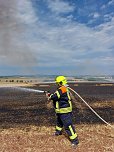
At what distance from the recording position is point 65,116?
11.4m

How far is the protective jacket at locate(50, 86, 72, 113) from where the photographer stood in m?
Answer: 11.2

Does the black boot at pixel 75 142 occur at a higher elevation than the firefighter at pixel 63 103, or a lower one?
lower

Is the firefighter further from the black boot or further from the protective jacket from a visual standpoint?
the black boot

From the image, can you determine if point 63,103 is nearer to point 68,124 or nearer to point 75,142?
point 68,124

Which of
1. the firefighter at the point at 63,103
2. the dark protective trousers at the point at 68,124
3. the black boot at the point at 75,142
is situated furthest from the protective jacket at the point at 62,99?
the black boot at the point at 75,142

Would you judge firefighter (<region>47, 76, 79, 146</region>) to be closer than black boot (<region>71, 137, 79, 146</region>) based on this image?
No

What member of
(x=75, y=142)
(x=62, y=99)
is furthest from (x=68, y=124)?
(x=62, y=99)

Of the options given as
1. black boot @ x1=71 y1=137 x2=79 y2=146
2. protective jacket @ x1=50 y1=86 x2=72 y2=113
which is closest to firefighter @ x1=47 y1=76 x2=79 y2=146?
protective jacket @ x1=50 y1=86 x2=72 y2=113

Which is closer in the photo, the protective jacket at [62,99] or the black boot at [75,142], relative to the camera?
the black boot at [75,142]

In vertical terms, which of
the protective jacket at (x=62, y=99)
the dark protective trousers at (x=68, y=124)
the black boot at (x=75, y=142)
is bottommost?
the black boot at (x=75, y=142)

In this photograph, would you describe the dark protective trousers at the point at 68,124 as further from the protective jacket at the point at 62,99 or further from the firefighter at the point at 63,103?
the protective jacket at the point at 62,99

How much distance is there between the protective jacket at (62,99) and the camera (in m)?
11.2

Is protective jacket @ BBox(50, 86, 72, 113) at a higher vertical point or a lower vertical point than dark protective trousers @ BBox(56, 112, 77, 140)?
higher

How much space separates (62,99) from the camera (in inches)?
447
